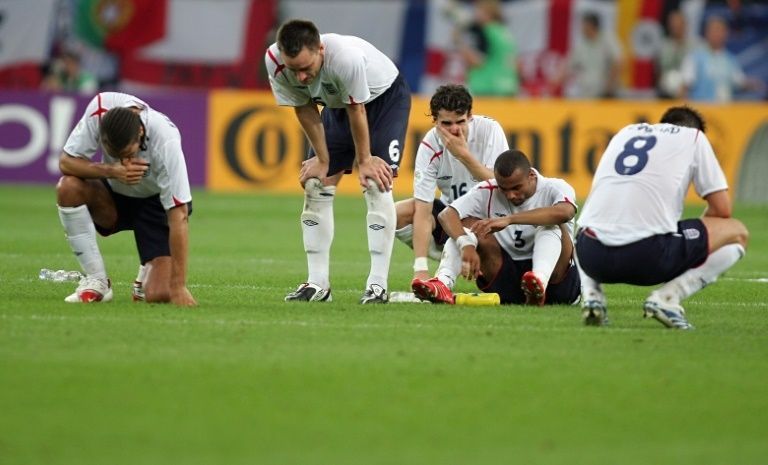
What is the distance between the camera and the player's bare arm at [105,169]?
866 centimetres

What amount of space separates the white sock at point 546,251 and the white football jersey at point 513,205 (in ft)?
0.32

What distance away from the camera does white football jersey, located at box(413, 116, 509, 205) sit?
10570 mm

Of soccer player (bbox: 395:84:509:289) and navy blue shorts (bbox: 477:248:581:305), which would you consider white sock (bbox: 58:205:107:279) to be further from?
navy blue shorts (bbox: 477:248:581:305)

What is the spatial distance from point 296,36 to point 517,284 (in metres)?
2.30

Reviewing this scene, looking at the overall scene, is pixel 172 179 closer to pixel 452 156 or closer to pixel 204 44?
pixel 452 156

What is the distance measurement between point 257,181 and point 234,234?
6.07 meters

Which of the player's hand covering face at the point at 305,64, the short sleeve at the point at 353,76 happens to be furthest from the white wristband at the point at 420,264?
the player's hand covering face at the point at 305,64

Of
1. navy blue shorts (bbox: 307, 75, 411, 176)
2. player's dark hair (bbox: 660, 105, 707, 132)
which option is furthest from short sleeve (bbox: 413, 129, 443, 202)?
player's dark hair (bbox: 660, 105, 707, 132)

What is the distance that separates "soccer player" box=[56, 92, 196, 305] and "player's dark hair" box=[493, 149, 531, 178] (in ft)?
6.44

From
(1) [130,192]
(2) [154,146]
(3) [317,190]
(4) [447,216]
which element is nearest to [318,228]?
(3) [317,190]

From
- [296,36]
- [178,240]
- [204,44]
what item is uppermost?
[296,36]

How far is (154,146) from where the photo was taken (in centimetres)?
884

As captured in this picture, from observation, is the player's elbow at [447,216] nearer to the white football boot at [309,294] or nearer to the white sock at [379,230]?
the white sock at [379,230]

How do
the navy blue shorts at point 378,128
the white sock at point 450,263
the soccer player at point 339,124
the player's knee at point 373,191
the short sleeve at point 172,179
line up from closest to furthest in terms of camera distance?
1. the short sleeve at point 172,179
2. the soccer player at point 339,124
3. the player's knee at point 373,191
4. the white sock at point 450,263
5. the navy blue shorts at point 378,128
